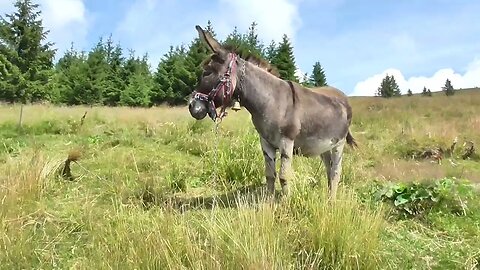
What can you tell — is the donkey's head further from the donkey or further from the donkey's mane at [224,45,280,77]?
the donkey's mane at [224,45,280,77]

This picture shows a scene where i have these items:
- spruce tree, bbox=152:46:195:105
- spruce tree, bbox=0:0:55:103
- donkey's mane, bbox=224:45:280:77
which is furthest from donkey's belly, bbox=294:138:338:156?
spruce tree, bbox=152:46:195:105

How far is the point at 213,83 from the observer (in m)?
5.24

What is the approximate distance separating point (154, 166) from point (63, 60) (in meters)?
58.8

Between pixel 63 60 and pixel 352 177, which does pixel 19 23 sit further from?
pixel 63 60

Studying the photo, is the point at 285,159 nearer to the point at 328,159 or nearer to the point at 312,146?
the point at 312,146

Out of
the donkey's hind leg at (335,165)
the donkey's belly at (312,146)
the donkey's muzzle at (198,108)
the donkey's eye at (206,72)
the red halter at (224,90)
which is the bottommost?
the donkey's hind leg at (335,165)

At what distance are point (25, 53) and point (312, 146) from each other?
21726 mm

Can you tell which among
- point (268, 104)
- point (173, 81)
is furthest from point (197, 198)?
point (173, 81)

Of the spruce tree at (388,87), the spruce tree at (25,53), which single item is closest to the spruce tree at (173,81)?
the spruce tree at (25,53)

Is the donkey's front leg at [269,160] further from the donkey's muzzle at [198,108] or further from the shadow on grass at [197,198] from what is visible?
the donkey's muzzle at [198,108]

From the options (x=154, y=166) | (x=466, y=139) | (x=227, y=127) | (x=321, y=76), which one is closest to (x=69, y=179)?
(x=154, y=166)

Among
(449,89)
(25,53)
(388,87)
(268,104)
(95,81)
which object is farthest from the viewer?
(388,87)

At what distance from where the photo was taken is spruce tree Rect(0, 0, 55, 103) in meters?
22.7

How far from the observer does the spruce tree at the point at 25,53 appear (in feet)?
74.4
